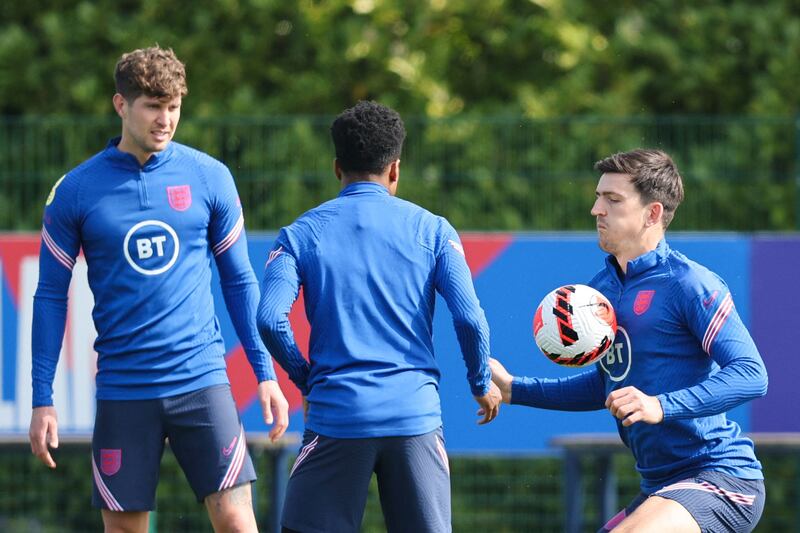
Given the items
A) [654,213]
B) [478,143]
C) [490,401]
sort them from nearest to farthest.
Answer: [490,401], [654,213], [478,143]

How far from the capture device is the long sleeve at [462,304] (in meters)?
4.25

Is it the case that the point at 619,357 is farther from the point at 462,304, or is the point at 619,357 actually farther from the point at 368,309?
the point at 368,309

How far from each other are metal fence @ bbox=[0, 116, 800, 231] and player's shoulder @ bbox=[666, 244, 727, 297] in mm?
4206

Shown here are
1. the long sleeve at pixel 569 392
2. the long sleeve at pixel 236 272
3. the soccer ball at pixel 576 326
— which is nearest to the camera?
the soccer ball at pixel 576 326

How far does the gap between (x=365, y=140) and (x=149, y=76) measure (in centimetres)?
96

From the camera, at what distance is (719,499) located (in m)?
4.21

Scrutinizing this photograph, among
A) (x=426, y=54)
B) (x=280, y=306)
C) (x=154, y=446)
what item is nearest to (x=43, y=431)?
(x=154, y=446)

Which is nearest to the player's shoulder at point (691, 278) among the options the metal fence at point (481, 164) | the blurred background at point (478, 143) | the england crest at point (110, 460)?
the england crest at point (110, 460)

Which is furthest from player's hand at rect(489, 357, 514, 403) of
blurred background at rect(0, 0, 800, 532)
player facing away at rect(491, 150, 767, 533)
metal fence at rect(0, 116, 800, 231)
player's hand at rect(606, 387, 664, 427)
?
metal fence at rect(0, 116, 800, 231)

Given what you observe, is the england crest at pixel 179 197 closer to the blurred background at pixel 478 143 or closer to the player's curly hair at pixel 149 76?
the player's curly hair at pixel 149 76

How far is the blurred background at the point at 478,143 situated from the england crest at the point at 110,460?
2.17 metres

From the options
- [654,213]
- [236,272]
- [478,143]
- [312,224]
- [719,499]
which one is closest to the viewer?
[719,499]

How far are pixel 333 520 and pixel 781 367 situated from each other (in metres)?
3.94

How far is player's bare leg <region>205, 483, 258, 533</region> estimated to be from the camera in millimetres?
4859
